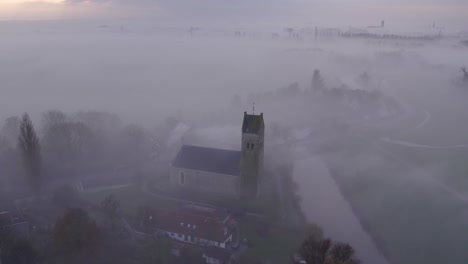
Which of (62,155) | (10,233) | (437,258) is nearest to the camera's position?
(10,233)

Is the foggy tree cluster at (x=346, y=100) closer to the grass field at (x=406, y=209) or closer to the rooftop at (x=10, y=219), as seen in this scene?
the grass field at (x=406, y=209)

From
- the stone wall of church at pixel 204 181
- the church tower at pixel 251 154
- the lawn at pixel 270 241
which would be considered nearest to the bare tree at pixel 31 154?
the stone wall of church at pixel 204 181

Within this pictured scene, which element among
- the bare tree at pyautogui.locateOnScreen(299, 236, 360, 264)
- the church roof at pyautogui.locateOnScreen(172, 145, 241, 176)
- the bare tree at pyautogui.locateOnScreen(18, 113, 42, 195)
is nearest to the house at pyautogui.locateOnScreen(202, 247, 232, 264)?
the bare tree at pyautogui.locateOnScreen(299, 236, 360, 264)

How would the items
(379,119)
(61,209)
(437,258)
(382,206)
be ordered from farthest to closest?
1. (379,119)
2. (382,206)
3. (61,209)
4. (437,258)

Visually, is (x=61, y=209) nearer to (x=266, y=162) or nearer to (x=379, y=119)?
(x=266, y=162)

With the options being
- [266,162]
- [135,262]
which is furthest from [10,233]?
[266,162]

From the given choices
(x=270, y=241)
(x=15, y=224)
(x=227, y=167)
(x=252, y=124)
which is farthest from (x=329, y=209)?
(x=15, y=224)

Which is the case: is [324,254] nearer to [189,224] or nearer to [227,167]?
[189,224]
